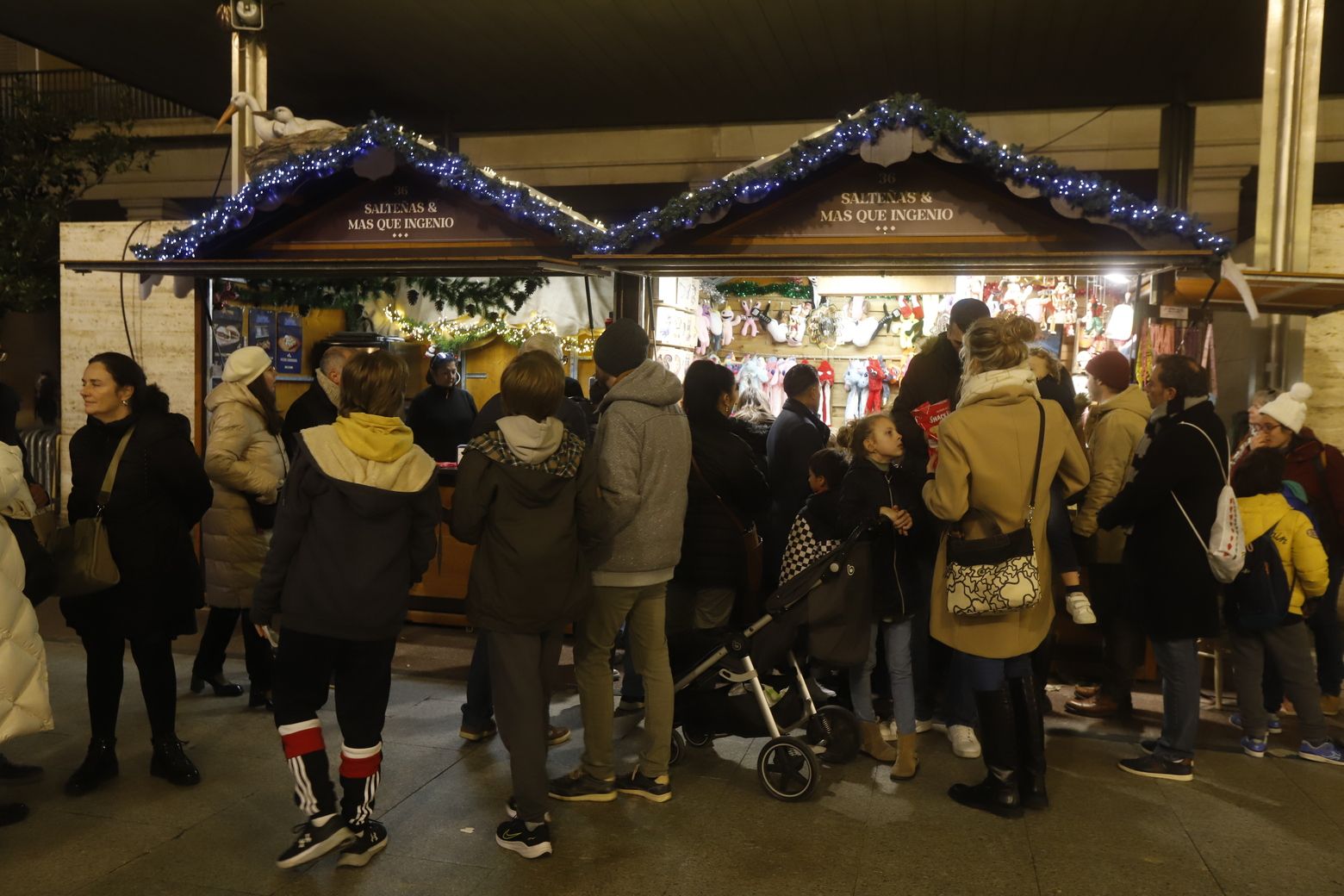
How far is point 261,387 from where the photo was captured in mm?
5211

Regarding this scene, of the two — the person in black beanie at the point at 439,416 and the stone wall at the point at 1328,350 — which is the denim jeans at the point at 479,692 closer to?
the person in black beanie at the point at 439,416

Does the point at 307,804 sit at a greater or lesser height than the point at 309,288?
lesser

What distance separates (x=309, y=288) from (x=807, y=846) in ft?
19.0

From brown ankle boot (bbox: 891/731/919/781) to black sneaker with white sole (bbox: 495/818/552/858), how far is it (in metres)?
1.60

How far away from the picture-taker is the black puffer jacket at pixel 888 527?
4.41 m

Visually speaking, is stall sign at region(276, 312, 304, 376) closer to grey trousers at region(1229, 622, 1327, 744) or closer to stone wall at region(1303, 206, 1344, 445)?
grey trousers at region(1229, 622, 1327, 744)

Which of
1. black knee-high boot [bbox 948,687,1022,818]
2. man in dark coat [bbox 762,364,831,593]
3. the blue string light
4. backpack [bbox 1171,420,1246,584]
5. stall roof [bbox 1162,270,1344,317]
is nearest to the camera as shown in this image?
black knee-high boot [bbox 948,687,1022,818]

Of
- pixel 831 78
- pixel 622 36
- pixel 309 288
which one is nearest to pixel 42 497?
pixel 309 288

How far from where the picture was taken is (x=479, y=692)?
4.87 m

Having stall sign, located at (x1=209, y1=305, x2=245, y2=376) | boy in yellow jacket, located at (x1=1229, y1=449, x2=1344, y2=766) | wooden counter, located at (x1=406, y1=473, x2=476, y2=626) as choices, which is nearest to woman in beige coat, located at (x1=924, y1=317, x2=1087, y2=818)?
boy in yellow jacket, located at (x1=1229, y1=449, x2=1344, y2=766)

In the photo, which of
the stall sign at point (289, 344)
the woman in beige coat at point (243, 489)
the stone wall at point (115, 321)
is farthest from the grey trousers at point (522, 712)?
the stone wall at point (115, 321)

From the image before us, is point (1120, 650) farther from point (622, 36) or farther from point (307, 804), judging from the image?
point (622, 36)

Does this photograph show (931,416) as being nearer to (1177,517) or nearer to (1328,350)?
(1177,517)

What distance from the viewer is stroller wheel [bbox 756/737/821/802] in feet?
14.0
